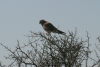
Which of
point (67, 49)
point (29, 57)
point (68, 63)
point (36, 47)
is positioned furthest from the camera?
point (36, 47)

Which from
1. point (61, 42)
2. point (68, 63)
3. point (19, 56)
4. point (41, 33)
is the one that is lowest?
point (68, 63)

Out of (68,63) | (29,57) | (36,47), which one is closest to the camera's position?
(68,63)

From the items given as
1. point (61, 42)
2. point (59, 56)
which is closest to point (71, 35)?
point (61, 42)

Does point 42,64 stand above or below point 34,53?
below

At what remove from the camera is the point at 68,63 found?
385 cm

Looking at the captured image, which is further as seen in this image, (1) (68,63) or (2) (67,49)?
(2) (67,49)

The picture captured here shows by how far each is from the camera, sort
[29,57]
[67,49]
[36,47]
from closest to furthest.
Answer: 1. [67,49]
2. [29,57]
3. [36,47]

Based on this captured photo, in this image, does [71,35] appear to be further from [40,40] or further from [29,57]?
[29,57]

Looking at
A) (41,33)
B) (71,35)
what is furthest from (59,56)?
(41,33)

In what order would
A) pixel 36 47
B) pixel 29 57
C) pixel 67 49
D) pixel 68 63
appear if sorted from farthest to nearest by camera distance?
pixel 36 47
pixel 29 57
pixel 67 49
pixel 68 63

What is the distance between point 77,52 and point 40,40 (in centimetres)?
111

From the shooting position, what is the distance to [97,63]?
169 inches

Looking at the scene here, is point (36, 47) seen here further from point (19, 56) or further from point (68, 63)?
point (68, 63)

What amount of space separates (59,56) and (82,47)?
0.82 metres
